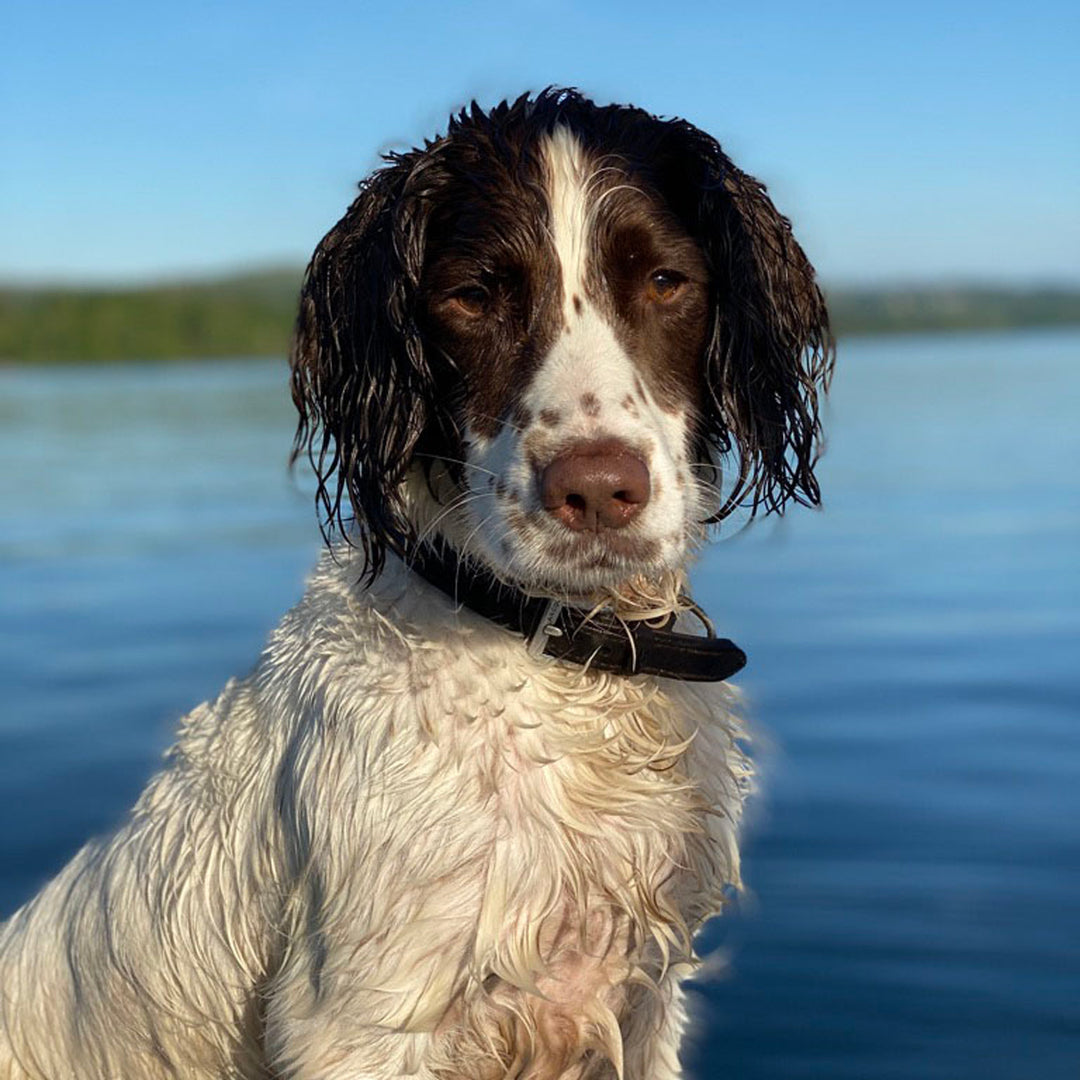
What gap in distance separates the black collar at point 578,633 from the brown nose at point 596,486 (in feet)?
1.23

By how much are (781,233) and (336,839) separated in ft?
6.00

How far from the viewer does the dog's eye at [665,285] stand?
380 centimetres

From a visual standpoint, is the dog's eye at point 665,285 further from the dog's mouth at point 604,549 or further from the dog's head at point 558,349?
the dog's mouth at point 604,549

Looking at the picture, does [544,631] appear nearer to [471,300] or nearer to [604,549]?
[604,549]

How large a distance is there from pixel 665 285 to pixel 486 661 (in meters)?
0.97

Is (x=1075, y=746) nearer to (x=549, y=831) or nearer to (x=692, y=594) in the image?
(x=692, y=594)

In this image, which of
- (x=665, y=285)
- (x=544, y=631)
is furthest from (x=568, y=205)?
(x=544, y=631)

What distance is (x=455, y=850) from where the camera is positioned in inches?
146

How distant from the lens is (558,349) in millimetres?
3623

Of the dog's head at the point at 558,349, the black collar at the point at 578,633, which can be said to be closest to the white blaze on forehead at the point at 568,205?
the dog's head at the point at 558,349

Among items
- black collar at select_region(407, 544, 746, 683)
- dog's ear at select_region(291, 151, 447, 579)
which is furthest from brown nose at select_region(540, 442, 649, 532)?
dog's ear at select_region(291, 151, 447, 579)

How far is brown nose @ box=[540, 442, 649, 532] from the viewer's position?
11.2ft

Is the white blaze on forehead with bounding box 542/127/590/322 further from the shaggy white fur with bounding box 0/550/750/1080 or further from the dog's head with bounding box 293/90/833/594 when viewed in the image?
the shaggy white fur with bounding box 0/550/750/1080

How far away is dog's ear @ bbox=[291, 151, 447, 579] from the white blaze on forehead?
12.3 inches
